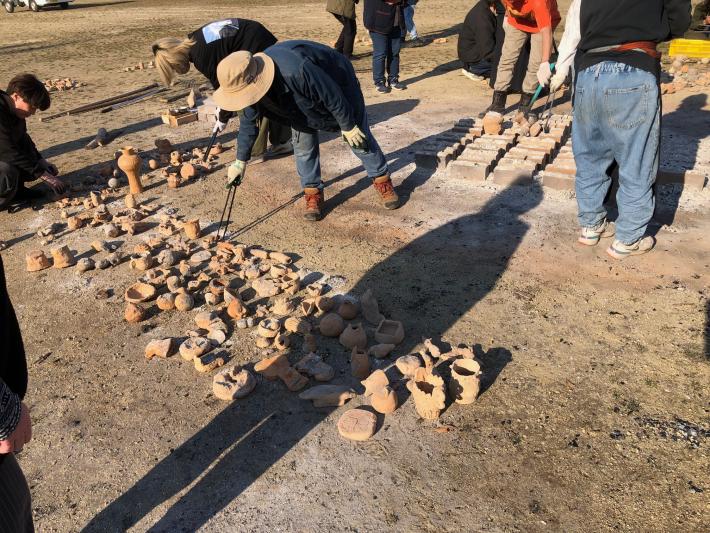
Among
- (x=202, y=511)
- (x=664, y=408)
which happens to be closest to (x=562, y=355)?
(x=664, y=408)

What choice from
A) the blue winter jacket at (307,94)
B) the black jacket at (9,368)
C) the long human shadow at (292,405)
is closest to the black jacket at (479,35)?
the blue winter jacket at (307,94)

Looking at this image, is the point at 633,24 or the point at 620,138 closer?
the point at 633,24

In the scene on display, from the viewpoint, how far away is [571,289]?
11.5 feet

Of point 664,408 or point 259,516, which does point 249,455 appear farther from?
point 664,408

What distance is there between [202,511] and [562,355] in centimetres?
195

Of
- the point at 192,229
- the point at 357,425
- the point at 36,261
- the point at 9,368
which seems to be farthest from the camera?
the point at 192,229

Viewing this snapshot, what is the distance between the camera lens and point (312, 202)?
15.5 ft

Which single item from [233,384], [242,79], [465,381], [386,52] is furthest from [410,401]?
[386,52]

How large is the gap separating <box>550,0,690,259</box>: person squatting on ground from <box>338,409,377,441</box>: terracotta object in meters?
2.23

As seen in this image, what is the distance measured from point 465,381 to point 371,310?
0.85 metres

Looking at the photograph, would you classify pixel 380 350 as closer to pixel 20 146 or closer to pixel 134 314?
pixel 134 314

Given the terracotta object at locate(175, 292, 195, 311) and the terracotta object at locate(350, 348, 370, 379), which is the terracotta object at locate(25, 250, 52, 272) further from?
the terracotta object at locate(350, 348, 370, 379)

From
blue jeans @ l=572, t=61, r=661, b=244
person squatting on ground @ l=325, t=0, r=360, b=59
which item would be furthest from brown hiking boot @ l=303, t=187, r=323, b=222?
person squatting on ground @ l=325, t=0, r=360, b=59

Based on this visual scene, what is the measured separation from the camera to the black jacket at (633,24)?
10.2 feet
